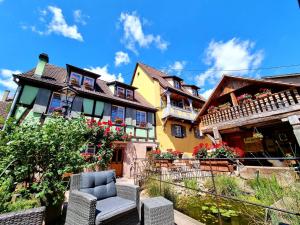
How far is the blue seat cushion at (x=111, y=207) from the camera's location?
2.25 meters

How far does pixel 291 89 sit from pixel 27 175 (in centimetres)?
1007

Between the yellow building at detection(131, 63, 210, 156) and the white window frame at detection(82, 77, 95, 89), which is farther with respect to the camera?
the yellow building at detection(131, 63, 210, 156)

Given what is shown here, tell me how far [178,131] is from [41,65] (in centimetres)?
1136

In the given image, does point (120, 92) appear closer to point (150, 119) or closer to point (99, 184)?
point (150, 119)

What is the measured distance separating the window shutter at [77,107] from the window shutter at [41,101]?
134 centimetres

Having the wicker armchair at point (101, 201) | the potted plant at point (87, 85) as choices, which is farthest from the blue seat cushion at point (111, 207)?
the potted plant at point (87, 85)

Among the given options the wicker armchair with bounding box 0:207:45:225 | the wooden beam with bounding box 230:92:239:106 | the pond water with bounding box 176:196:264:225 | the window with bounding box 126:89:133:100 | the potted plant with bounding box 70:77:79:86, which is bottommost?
the pond water with bounding box 176:196:264:225

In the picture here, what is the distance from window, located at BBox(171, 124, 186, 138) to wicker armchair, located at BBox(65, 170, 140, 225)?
34.1 ft

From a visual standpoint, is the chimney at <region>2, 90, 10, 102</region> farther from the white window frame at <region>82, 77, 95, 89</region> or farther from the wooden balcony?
the wooden balcony

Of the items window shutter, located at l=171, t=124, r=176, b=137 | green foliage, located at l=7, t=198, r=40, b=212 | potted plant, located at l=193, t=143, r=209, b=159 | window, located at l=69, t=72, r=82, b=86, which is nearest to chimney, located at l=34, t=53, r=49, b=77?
window, located at l=69, t=72, r=82, b=86

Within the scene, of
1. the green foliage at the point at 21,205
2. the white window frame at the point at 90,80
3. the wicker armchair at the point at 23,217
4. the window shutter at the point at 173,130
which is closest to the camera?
the wicker armchair at the point at 23,217

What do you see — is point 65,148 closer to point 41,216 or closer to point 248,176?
point 41,216

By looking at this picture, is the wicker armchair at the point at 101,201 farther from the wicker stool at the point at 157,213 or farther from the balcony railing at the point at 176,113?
the balcony railing at the point at 176,113

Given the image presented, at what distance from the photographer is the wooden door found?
9.55 meters
